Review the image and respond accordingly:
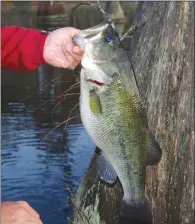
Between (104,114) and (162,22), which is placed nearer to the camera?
(104,114)

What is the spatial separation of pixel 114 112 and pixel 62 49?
0.63 meters

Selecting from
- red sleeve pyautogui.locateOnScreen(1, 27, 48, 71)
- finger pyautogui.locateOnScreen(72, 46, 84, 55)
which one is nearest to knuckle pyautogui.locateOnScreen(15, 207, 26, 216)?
finger pyautogui.locateOnScreen(72, 46, 84, 55)

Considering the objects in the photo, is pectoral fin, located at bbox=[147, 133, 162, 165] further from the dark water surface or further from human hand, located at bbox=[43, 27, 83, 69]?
the dark water surface

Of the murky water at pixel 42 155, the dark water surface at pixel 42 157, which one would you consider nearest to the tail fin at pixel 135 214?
the murky water at pixel 42 155

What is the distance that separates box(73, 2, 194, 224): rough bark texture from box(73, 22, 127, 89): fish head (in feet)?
4.85

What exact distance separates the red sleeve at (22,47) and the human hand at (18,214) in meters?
1.31

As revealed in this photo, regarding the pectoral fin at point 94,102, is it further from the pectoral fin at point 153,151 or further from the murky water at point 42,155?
the murky water at point 42,155

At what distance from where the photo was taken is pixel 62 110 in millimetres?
13031

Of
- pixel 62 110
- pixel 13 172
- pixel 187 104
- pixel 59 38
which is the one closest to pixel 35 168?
pixel 13 172

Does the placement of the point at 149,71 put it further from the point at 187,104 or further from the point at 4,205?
the point at 4,205

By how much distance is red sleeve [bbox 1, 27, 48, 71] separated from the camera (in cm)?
381

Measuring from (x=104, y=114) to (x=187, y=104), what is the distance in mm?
1436

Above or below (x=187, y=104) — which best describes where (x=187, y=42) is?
above

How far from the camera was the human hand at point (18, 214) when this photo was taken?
9.19 feet
